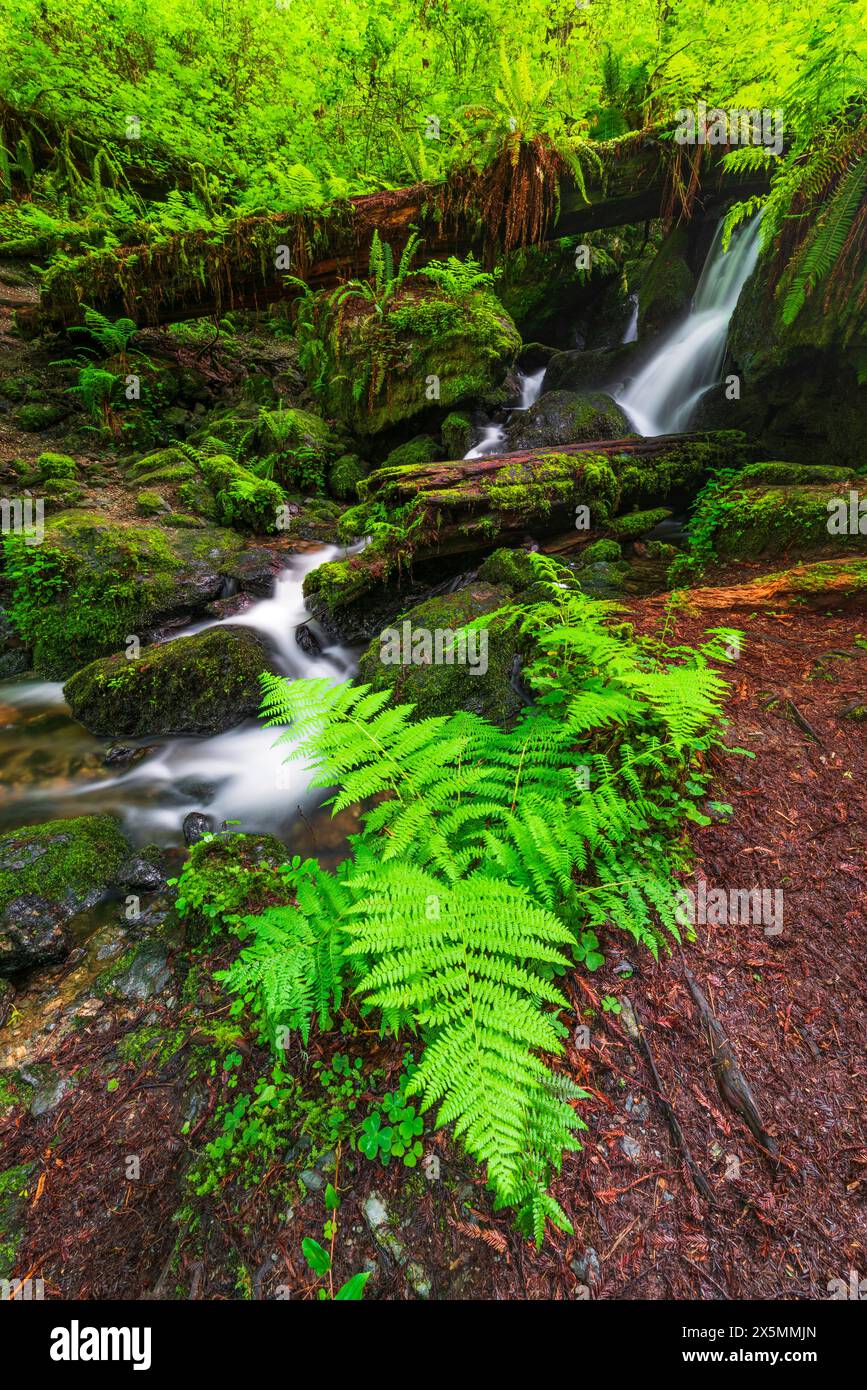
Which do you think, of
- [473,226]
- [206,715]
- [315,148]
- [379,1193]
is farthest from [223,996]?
[315,148]

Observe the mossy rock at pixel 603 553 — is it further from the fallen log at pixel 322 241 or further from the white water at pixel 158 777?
the fallen log at pixel 322 241

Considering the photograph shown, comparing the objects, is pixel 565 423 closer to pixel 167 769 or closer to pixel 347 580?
pixel 347 580

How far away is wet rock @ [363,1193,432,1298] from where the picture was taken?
1.58m

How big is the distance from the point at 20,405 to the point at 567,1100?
41.2ft

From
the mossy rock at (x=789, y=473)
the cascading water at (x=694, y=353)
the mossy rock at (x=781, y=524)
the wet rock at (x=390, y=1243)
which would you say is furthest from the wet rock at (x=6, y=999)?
the cascading water at (x=694, y=353)

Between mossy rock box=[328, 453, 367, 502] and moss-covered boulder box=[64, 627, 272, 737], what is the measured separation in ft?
14.4

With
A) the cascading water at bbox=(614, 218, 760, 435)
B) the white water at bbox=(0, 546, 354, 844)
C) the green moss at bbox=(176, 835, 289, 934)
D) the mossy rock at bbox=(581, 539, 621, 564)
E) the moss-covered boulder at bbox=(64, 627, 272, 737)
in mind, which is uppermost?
the cascading water at bbox=(614, 218, 760, 435)

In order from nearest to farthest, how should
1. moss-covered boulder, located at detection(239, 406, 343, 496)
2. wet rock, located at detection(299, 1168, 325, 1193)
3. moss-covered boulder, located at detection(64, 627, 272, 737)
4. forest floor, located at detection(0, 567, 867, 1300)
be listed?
1. forest floor, located at detection(0, 567, 867, 1300)
2. wet rock, located at detection(299, 1168, 325, 1193)
3. moss-covered boulder, located at detection(64, 627, 272, 737)
4. moss-covered boulder, located at detection(239, 406, 343, 496)

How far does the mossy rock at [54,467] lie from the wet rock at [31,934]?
23.7 feet

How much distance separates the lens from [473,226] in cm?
789

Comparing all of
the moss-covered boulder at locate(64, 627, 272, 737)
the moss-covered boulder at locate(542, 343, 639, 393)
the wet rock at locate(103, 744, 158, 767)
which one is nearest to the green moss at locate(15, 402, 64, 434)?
the moss-covered boulder at locate(64, 627, 272, 737)

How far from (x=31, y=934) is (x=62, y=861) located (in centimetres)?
54

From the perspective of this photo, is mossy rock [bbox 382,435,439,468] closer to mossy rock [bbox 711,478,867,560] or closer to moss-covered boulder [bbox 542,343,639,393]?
moss-covered boulder [bbox 542,343,639,393]

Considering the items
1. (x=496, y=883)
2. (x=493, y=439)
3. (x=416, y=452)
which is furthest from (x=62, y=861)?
(x=493, y=439)
